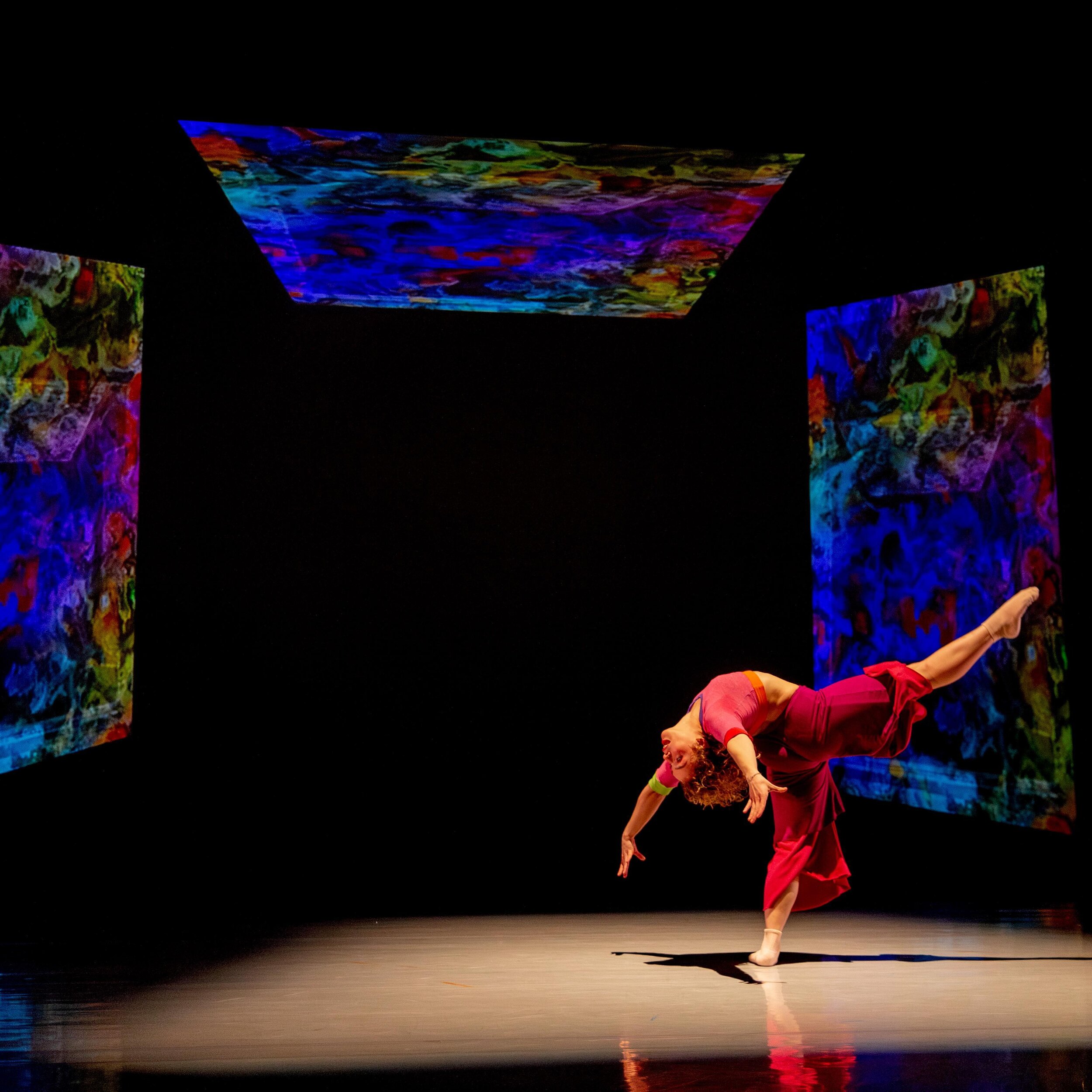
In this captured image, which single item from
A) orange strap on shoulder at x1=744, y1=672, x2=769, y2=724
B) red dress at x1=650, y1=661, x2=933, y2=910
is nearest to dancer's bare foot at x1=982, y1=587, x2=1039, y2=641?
red dress at x1=650, y1=661, x2=933, y2=910

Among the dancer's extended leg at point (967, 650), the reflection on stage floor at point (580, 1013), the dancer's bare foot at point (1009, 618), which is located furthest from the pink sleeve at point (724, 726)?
the dancer's bare foot at point (1009, 618)

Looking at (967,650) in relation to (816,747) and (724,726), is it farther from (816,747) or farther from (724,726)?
(724,726)

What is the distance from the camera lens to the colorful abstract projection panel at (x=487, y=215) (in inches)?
183

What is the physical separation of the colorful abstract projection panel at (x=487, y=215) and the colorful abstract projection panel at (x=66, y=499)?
91 centimetres

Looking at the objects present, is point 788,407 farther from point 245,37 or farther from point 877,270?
point 245,37

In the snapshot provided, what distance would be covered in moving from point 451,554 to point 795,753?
11.2 feet

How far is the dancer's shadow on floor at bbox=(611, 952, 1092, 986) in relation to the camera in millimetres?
3688

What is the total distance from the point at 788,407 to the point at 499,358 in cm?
177

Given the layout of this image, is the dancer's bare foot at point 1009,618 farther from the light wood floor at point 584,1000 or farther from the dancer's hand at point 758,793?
the dancer's hand at point 758,793

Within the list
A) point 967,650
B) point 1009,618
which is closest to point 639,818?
point 967,650

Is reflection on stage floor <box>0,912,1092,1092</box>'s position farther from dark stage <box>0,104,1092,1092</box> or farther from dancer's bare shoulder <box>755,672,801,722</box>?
dancer's bare shoulder <box>755,672,801,722</box>

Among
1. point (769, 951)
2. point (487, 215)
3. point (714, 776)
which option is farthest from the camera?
point (487, 215)

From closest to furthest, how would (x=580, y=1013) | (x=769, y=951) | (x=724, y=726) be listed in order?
(x=580, y=1013), (x=724, y=726), (x=769, y=951)

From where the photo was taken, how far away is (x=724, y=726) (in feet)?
A: 11.3
